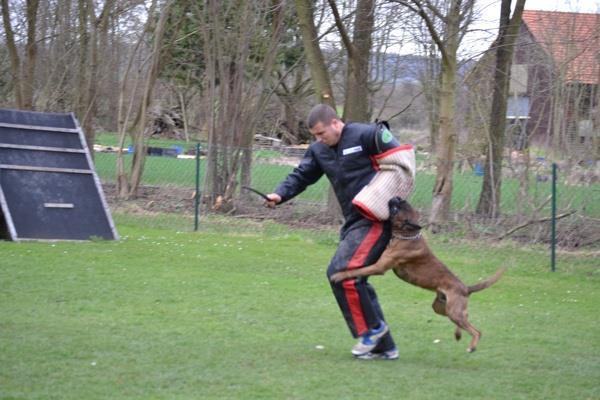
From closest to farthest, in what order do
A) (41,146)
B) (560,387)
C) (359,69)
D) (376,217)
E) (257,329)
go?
(560,387) < (376,217) < (257,329) < (41,146) < (359,69)

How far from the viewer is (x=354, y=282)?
6008mm

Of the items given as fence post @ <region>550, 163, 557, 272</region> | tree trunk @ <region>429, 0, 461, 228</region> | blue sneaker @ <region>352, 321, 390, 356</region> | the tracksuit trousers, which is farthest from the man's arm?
tree trunk @ <region>429, 0, 461, 228</region>

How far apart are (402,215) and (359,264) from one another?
44 centimetres

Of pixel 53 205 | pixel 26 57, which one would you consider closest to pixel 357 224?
pixel 53 205

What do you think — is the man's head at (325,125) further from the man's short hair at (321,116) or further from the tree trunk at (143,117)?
the tree trunk at (143,117)

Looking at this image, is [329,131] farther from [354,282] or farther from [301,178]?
[354,282]

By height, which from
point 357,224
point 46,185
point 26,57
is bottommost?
point 46,185

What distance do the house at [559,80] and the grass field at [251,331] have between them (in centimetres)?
444

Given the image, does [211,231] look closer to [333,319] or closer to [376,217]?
[333,319]

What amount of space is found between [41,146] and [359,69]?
608 cm

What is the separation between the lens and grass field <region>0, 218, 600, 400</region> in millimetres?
5273

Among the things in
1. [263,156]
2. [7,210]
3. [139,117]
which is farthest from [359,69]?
[7,210]

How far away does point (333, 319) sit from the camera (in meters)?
7.68

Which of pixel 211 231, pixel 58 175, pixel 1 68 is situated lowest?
pixel 211 231
